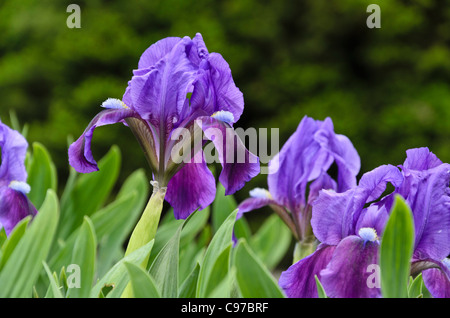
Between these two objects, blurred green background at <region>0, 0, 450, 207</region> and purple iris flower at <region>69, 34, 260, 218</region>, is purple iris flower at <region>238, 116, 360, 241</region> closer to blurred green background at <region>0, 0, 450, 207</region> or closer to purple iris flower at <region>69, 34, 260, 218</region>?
purple iris flower at <region>69, 34, 260, 218</region>

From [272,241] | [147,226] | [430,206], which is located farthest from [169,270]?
[272,241]

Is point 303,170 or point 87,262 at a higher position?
point 303,170

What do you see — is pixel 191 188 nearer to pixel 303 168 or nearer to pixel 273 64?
pixel 303 168

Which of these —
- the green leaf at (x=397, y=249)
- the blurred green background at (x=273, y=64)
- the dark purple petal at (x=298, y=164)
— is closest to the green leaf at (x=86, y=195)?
the dark purple petal at (x=298, y=164)

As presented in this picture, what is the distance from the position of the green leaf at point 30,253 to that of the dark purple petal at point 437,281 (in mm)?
577

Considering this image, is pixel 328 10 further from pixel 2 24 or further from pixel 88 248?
pixel 88 248

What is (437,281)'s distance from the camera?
2.96 ft

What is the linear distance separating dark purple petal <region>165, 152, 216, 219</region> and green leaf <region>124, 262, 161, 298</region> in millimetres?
259

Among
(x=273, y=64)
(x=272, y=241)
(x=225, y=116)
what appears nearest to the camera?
(x=225, y=116)

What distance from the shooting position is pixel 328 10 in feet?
21.7

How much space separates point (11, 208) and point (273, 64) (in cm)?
599

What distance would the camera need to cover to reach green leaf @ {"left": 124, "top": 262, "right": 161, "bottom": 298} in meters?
0.66

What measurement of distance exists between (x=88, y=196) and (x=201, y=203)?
73 cm
